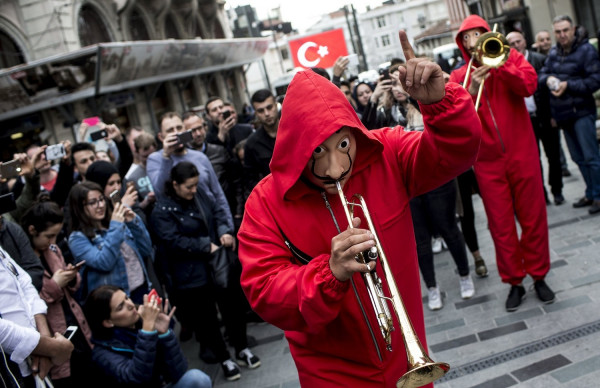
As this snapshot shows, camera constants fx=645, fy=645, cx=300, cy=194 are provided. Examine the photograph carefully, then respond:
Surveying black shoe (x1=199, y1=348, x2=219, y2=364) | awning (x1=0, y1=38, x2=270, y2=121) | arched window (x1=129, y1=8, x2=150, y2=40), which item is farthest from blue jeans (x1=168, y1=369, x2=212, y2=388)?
arched window (x1=129, y1=8, x2=150, y2=40)

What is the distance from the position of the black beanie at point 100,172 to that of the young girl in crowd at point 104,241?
1.73 feet

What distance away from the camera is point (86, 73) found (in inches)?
631

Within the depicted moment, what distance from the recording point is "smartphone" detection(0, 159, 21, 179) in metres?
4.66

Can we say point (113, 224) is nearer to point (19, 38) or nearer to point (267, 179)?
point (267, 179)

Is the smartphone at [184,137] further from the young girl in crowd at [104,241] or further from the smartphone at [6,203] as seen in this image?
the smartphone at [6,203]

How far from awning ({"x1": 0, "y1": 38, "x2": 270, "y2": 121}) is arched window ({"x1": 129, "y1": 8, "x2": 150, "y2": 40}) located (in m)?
1.76

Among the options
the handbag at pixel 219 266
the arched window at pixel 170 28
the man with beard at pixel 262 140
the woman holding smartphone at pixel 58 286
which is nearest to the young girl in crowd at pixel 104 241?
the woman holding smartphone at pixel 58 286

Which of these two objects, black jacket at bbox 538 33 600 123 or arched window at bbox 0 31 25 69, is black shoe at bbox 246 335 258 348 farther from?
arched window at bbox 0 31 25 69

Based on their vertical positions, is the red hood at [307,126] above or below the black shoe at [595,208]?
above

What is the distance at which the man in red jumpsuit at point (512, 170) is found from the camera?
502cm

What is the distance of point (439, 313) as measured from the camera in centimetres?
576

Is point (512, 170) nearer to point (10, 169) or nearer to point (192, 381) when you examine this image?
Answer: point (192, 381)

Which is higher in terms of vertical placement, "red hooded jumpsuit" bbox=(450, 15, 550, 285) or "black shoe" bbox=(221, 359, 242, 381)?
"red hooded jumpsuit" bbox=(450, 15, 550, 285)

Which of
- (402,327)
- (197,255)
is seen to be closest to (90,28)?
(197,255)
